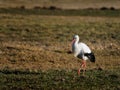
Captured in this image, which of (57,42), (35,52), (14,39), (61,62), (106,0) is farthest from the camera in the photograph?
(106,0)

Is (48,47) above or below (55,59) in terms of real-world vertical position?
below

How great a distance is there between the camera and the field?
12680 mm

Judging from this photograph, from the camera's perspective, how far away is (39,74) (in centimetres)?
1416

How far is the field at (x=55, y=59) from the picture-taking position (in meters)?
12.7

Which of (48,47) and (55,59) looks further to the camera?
(48,47)

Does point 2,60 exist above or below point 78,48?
Answer: below

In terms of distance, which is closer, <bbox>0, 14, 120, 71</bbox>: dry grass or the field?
the field

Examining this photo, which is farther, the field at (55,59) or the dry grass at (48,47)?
the dry grass at (48,47)

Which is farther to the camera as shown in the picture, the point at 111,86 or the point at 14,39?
the point at 14,39

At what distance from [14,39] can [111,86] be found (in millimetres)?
15366

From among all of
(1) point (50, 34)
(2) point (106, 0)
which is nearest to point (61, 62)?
(1) point (50, 34)

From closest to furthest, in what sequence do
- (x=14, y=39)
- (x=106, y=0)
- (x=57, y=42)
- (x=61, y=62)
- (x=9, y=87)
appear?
(x=9, y=87) < (x=61, y=62) < (x=57, y=42) < (x=14, y=39) < (x=106, y=0)

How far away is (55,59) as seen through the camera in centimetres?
1895

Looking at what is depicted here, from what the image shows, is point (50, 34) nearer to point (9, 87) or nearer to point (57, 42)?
point (57, 42)
